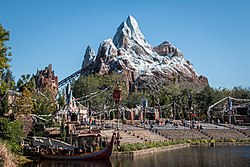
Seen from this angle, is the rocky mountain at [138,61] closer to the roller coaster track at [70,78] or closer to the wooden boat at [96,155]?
the roller coaster track at [70,78]

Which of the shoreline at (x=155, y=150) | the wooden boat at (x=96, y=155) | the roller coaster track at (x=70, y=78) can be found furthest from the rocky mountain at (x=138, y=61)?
the wooden boat at (x=96, y=155)

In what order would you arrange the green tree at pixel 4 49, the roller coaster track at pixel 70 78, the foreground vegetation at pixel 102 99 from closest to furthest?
the green tree at pixel 4 49 → the foreground vegetation at pixel 102 99 → the roller coaster track at pixel 70 78

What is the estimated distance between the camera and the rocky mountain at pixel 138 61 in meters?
121

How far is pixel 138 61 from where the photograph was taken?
5281 inches

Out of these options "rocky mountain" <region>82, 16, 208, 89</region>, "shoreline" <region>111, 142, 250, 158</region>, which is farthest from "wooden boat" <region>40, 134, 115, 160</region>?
"rocky mountain" <region>82, 16, 208, 89</region>

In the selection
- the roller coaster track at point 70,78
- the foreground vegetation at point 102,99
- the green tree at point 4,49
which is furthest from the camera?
the roller coaster track at point 70,78

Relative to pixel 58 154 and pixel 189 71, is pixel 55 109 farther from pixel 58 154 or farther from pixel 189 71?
pixel 189 71

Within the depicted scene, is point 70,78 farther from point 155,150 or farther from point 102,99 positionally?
point 155,150

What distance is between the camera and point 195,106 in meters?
79.3

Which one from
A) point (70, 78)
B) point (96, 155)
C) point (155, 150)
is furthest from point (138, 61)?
point (96, 155)

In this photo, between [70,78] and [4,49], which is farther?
[70,78]

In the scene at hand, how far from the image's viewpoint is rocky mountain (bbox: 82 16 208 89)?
121419 mm

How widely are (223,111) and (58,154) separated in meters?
46.2

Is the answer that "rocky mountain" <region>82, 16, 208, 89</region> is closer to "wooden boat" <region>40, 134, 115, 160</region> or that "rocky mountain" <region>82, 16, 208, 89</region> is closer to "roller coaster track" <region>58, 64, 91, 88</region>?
"roller coaster track" <region>58, 64, 91, 88</region>
